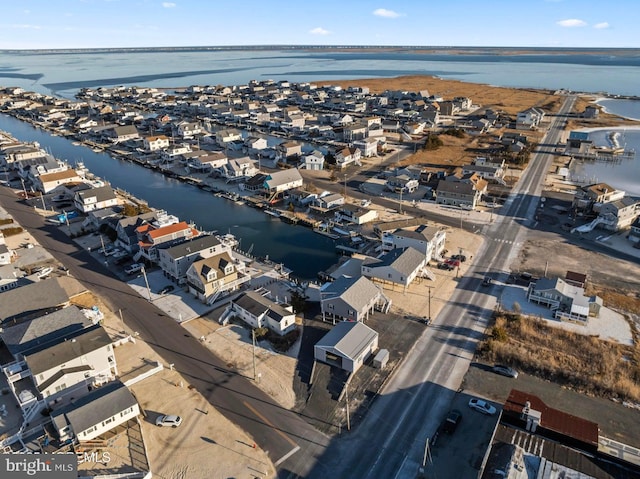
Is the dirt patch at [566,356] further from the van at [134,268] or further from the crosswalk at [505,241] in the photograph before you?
the van at [134,268]

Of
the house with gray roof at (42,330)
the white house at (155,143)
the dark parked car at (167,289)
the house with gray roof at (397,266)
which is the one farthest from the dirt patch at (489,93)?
the house with gray roof at (42,330)

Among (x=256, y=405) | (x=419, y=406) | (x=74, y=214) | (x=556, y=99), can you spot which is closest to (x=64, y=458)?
(x=256, y=405)

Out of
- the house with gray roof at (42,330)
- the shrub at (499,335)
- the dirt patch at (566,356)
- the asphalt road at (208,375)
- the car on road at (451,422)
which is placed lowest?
the asphalt road at (208,375)

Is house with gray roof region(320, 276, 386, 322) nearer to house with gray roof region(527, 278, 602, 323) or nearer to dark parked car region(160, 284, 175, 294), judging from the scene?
house with gray roof region(527, 278, 602, 323)

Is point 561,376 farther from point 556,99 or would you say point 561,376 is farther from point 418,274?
point 556,99

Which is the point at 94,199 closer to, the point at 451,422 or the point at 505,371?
the point at 451,422

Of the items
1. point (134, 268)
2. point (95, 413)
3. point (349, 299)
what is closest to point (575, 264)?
point (349, 299)

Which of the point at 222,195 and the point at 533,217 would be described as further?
the point at 222,195
